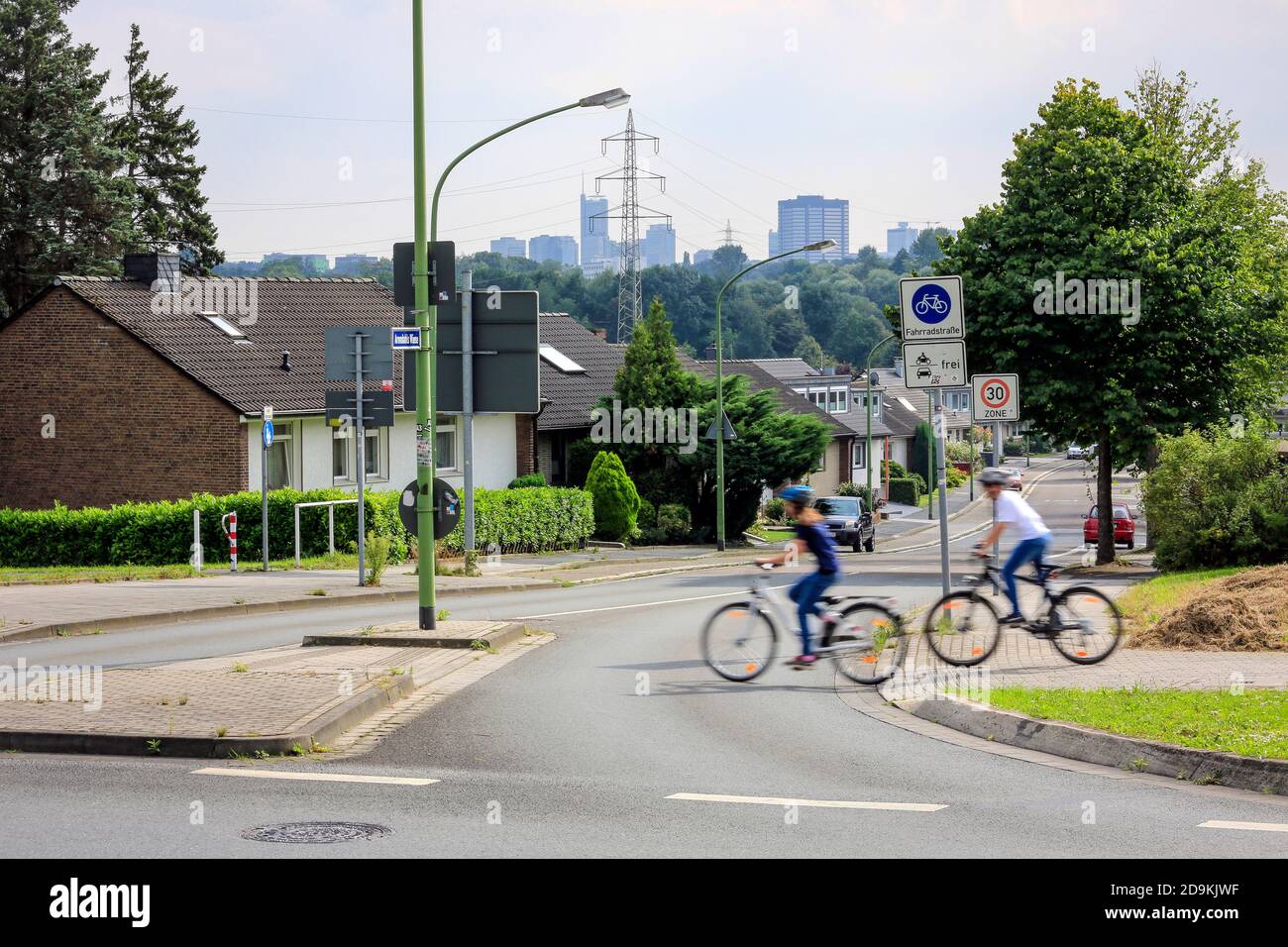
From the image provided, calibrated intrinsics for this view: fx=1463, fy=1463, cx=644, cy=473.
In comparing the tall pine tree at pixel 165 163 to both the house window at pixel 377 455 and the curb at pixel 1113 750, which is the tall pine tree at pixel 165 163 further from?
the curb at pixel 1113 750

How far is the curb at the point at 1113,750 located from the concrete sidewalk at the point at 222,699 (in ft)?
15.0

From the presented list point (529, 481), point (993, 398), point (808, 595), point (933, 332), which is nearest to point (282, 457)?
point (529, 481)

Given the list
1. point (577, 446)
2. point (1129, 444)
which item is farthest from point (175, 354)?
point (1129, 444)

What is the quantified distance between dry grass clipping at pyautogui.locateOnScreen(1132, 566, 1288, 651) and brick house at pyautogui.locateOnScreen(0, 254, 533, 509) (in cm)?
2438

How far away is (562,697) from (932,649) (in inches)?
132

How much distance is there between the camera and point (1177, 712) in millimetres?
9969

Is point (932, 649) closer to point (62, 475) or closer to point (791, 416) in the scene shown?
point (62, 475)

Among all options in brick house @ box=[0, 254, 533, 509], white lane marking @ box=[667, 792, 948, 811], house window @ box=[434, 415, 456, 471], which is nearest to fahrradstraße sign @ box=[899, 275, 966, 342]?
white lane marking @ box=[667, 792, 948, 811]

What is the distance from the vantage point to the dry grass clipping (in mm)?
13891

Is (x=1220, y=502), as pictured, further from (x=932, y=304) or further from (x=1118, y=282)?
(x=932, y=304)

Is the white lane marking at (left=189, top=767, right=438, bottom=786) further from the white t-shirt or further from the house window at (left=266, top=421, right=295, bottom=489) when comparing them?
the house window at (left=266, top=421, right=295, bottom=489)

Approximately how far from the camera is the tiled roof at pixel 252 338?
35406 millimetres

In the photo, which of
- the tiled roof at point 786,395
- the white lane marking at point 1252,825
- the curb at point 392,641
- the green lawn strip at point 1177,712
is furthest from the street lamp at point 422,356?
the tiled roof at point 786,395
